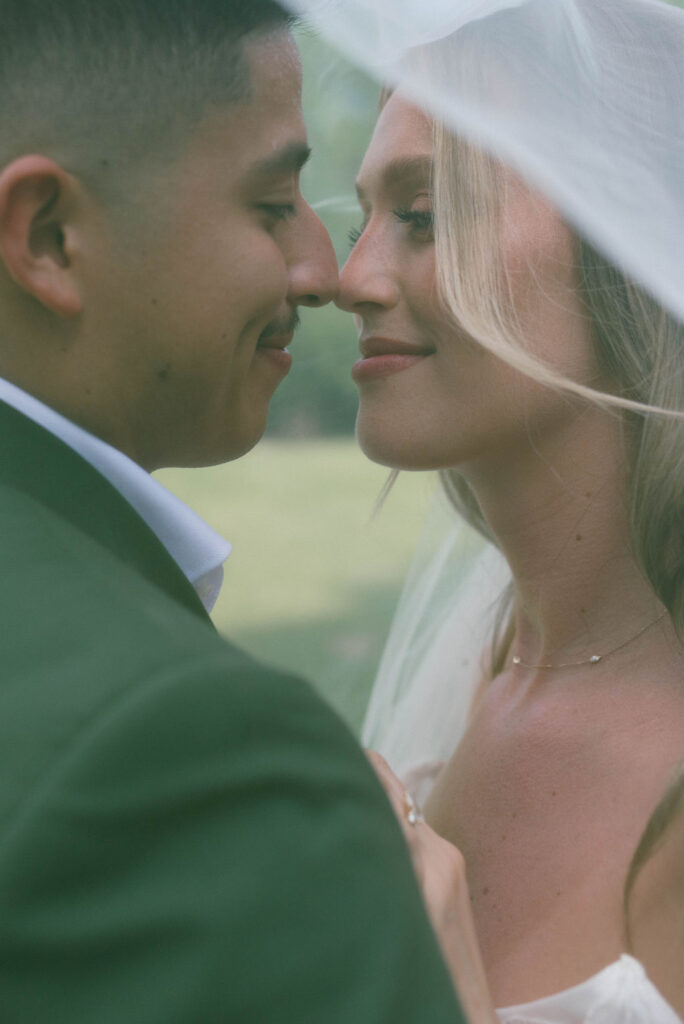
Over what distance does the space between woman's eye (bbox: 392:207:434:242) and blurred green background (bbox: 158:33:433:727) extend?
1.40ft

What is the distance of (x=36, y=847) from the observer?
90 centimetres

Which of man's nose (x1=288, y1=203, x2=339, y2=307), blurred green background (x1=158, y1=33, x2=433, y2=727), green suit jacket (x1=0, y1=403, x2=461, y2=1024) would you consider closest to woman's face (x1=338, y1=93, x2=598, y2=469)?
blurred green background (x1=158, y1=33, x2=433, y2=727)

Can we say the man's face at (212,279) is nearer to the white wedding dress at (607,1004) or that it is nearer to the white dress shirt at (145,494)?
the white dress shirt at (145,494)

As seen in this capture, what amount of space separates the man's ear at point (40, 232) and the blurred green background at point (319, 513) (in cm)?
136

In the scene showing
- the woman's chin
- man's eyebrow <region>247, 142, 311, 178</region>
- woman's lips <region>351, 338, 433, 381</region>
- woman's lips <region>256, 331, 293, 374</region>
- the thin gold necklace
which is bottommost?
the thin gold necklace

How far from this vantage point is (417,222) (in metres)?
2.20

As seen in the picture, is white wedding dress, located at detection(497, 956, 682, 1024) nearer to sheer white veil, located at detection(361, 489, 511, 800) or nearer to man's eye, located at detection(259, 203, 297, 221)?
sheer white veil, located at detection(361, 489, 511, 800)

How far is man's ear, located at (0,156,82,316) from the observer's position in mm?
1308

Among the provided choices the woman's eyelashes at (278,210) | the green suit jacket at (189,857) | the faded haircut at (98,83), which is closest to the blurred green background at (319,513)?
the woman's eyelashes at (278,210)

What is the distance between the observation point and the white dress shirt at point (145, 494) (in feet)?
4.46

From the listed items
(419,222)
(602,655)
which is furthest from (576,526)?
(419,222)

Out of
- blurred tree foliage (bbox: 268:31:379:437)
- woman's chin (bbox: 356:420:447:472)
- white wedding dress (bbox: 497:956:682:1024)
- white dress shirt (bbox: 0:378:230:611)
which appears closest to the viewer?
white dress shirt (bbox: 0:378:230:611)

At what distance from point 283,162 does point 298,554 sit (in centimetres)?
460

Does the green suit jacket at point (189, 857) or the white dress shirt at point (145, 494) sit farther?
the white dress shirt at point (145, 494)
